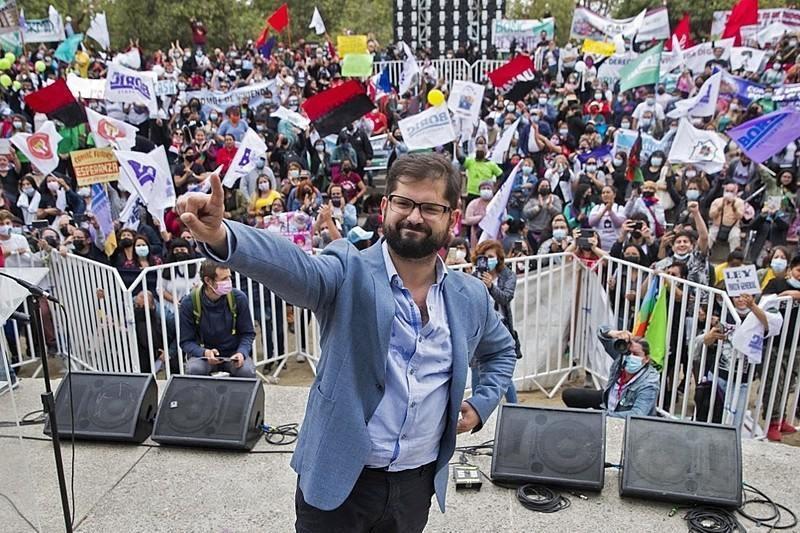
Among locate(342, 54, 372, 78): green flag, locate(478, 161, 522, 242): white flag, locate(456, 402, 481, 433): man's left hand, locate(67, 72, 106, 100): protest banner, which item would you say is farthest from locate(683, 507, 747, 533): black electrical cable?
locate(67, 72, 106, 100): protest banner

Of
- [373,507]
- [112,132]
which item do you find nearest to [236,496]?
[373,507]

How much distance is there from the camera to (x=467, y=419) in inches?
106

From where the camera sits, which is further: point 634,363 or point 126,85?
point 126,85

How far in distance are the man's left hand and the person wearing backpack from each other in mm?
3266

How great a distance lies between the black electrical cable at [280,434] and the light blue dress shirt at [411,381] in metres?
2.45

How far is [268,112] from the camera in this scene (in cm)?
1600

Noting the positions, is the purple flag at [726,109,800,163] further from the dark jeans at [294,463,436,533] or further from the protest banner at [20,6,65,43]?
the protest banner at [20,6,65,43]

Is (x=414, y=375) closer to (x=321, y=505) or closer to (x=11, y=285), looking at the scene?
(x=321, y=505)

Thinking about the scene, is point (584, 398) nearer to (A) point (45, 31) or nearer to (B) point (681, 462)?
(B) point (681, 462)

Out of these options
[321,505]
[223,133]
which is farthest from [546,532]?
[223,133]

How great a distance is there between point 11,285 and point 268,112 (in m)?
13.0

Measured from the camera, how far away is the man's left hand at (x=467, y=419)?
105 inches

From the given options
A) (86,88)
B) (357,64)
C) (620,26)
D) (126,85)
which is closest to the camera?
(126,85)

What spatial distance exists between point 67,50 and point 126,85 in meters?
9.56
